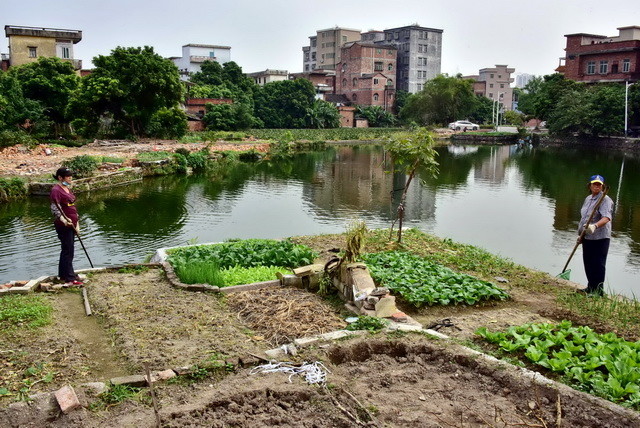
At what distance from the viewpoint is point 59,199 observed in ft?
27.3

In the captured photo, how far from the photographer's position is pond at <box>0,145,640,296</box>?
1255 centimetres

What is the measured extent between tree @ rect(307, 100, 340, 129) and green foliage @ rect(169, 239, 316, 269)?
48905 millimetres

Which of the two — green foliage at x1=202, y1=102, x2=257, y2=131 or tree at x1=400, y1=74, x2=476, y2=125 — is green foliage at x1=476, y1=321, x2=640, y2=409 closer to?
green foliage at x1=202, y1=102, x2=257, y2=131

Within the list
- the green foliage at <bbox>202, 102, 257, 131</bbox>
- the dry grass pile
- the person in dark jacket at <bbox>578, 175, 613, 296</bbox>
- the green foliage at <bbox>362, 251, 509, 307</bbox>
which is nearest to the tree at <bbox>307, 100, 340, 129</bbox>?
the green foliage at <bbox>202, 102, 257, 131</bbox>

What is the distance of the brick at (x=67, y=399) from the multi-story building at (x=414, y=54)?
246 ft

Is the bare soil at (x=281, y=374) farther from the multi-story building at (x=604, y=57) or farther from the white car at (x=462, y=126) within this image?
the white car at (x=462, y=126)

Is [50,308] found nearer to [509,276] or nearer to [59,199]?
[59,199]

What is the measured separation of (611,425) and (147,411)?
362 cm

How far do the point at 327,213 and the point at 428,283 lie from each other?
32.3 ft

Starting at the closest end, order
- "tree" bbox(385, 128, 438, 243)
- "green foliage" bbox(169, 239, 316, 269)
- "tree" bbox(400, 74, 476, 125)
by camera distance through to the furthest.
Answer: "green foliage" bbox(169, 239, 316, 269), "tree" bbox(385, 128, 438, 243), "tree" bbox(400, 74, 476, 125)

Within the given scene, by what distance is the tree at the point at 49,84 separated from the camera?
36781mm

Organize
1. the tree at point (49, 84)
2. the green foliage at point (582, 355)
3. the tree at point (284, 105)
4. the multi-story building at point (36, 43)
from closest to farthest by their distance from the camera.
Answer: the green foliage at point (582, 355) < the tree at point (49, 84) < the multi-story building at point (36, 43) < the tree at point (284, 105)

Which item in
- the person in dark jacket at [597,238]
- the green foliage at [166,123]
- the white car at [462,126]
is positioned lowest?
the person in dark jacket at [597,238]

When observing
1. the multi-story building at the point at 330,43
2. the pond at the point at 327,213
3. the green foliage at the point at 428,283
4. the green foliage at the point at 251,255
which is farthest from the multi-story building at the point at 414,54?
the green foliage at the point at 428,283
